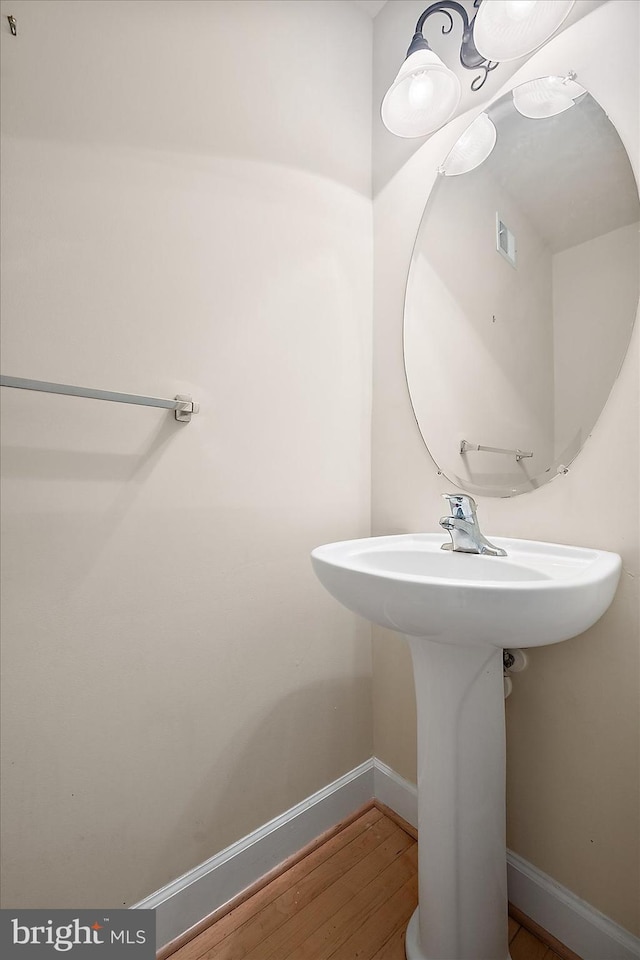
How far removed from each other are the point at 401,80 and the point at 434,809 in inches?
62.3

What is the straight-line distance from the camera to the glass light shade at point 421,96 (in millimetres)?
1015

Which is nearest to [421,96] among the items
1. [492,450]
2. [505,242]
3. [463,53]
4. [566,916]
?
[463,53]

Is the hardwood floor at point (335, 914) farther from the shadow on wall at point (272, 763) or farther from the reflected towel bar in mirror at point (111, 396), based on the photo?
the reflected towel bar in mirror at point (111, 396)

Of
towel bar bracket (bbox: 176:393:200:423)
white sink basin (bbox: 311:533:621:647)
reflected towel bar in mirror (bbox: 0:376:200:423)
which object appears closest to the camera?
white sink basin (bbox: 311:533:621:647)

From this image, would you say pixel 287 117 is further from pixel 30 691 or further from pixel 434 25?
pixel 30 691

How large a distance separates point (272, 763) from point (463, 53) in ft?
5.91

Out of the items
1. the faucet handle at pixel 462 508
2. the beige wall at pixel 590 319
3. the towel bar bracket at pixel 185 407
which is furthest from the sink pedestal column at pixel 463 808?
the towel bar bracket at pixel 185 407

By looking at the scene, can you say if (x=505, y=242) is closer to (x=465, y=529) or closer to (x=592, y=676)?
(x=465, y=529)

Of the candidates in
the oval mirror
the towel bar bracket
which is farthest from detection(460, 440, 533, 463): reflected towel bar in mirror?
the towel bar bracket

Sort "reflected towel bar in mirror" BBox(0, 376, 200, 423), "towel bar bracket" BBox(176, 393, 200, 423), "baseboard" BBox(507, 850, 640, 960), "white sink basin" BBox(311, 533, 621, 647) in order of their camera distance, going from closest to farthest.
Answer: "white sink basin" BBox(311, 533, 621, 647), "reflected towel bar in mirror" BBox(0, 376, 200, 423), "baseboard" BBox(507, 850, 640, 960), "towel bar bracket" BBox(176, 393, 200, 423)

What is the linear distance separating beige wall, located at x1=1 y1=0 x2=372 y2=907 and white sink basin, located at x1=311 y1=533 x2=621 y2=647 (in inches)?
14.2

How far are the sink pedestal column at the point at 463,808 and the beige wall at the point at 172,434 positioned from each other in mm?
428

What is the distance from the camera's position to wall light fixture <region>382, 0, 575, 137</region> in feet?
2.86

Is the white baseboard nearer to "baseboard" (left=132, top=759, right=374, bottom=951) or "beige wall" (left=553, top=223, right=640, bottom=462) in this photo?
"baseboard" (left=132, top=759, right=374, bottom=951)
